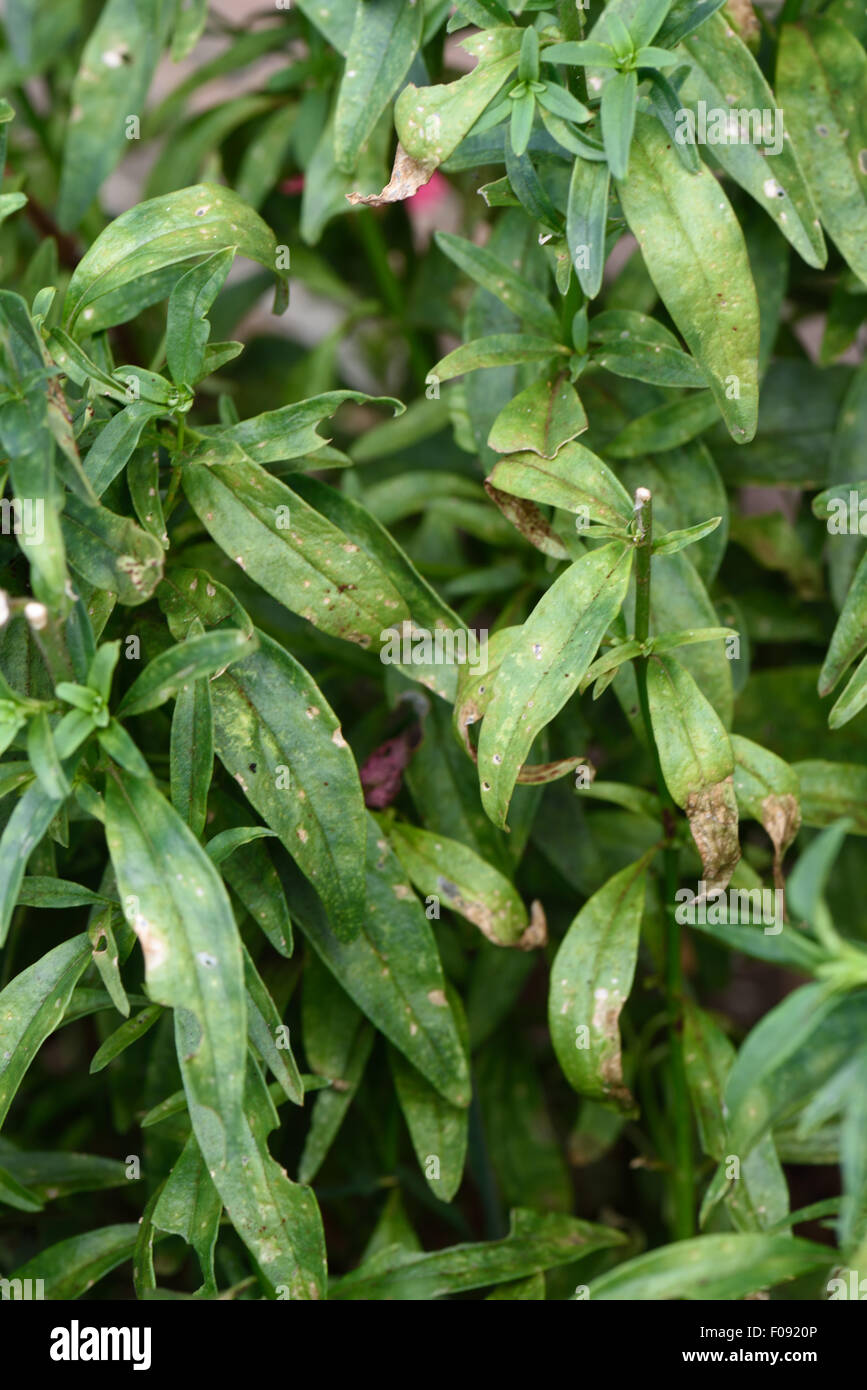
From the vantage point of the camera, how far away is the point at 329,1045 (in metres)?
1.06

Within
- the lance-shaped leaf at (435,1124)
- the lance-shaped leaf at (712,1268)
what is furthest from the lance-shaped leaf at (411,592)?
the lance-shaped leaf at (712,1268)

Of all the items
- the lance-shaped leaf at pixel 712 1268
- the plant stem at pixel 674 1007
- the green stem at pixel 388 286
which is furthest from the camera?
the green stem at pixel 388 286

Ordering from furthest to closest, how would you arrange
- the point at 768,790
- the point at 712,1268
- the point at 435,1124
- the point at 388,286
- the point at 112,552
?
1. the point at 388,286
2. the point at 435,1124
3. the point at 768,790
4. the point at 112,552
5. the point at 712,1268

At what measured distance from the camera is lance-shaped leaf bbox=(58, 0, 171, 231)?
1218mm

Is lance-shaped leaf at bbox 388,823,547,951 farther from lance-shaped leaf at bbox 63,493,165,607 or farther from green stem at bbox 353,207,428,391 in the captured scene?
green stem at bbox 353,207,428,391

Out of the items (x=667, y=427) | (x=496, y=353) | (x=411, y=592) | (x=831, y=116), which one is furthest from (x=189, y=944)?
(x=831, y=116)

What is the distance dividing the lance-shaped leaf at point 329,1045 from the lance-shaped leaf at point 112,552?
0.41m

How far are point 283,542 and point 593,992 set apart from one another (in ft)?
1.28

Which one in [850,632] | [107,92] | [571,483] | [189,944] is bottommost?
[189,944]

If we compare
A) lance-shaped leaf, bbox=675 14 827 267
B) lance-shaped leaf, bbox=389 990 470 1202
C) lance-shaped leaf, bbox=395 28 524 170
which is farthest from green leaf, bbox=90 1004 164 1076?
lance-shaped leaf, bbox=675 14 827 267

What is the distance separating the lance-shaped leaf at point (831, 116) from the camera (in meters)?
1.01

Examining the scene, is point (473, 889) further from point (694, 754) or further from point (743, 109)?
point (743, 109)

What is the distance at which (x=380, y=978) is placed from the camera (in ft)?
3.17

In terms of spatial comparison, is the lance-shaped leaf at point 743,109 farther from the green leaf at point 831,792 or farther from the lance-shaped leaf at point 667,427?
the green leaf at point 831,792
